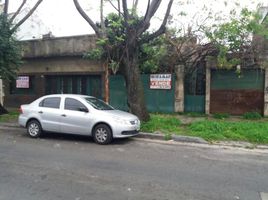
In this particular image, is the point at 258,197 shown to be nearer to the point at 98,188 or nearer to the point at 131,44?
the point at 98,188

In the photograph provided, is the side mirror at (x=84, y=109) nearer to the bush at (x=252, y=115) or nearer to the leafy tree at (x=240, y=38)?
the leafy tree at (x=240, y=38)

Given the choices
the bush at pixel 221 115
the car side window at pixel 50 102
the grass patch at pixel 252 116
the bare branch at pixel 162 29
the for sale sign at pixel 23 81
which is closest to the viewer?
the car side window at pixel 50 102

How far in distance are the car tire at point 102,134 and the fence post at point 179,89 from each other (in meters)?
7.14

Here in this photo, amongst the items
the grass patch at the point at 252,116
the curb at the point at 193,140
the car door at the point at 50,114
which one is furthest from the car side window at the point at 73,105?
the grass patch at the point at 252,116

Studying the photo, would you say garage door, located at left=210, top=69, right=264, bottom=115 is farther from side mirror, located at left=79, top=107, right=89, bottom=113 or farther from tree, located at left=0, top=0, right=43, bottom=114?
tree, located at left=0, top=0, right=43, bottom=114

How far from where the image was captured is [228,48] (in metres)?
13.8

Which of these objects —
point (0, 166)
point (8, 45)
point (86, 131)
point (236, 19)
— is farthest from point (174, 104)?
point (0, 166)

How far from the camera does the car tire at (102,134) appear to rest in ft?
30.5

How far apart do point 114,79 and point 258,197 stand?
12880 mm

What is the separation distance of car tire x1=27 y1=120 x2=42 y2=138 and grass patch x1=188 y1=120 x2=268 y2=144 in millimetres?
5157

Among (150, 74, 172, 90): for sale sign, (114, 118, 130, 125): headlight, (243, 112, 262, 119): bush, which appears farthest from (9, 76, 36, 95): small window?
(243, 112, 262, 119): bush

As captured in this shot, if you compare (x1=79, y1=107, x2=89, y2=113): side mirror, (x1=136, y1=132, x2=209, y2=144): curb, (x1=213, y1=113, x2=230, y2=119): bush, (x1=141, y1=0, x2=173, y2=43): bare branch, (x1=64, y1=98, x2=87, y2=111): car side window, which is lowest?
(x1=136, y1=132, x2=209, y2=144): curb

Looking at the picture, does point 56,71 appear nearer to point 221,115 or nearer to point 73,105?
point 73,105

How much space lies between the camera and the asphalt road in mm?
5078
